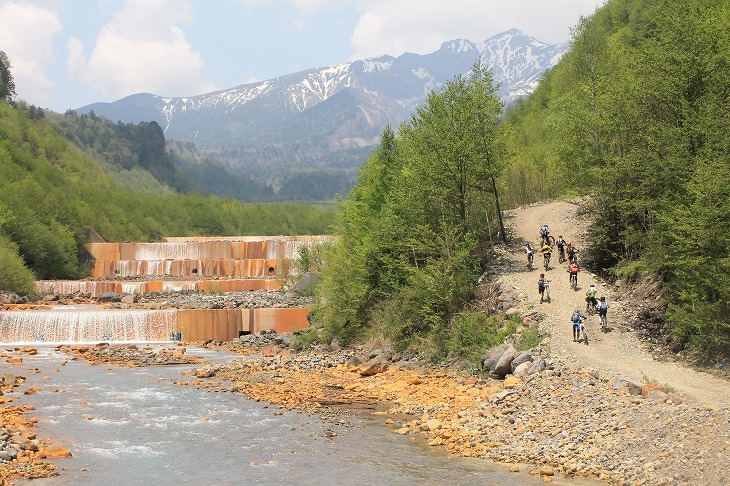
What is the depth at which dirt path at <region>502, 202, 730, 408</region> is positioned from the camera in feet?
76.6

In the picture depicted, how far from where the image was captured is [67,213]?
89875 millimetres

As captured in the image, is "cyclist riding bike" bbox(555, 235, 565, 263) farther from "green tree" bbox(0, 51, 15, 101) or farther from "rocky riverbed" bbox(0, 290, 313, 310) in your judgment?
"green tree" bbox(0, 51, 15, 101)

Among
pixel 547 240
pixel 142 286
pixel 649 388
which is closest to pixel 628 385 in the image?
pixel 649 388

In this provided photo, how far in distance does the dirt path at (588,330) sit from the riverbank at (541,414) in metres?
1.20

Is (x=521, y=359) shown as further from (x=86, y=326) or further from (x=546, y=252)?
(x=86, y=326)

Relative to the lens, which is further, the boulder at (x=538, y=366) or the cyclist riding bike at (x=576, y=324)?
the cyclist riding bike at (x=576, y=324)

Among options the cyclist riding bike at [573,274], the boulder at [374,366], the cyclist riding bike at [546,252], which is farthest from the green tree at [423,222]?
the cyclist riding bike at [573,274]

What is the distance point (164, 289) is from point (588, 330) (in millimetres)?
50464

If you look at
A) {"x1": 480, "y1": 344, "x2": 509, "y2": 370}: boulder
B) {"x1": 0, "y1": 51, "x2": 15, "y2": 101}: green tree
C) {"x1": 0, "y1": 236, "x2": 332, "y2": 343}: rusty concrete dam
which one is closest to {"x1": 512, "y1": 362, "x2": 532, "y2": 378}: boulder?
{"x1": 480, "y1": 344, "x2": 509, "y2": 370}: boulder

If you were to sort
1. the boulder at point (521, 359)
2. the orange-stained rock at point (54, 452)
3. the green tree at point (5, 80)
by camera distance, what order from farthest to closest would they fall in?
the green tree at point (5, 80)
the boulder at point (521, 359)
the orange-stained rock at point (54, 452)

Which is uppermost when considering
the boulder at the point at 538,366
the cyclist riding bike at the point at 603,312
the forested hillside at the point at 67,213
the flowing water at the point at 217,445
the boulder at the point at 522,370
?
the forested hillside at the point at 67,213

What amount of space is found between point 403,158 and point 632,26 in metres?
42.2

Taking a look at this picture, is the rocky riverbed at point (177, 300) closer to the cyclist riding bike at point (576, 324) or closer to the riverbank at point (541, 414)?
the riverbank at point (541, 414)

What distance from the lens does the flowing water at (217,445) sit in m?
18.7
